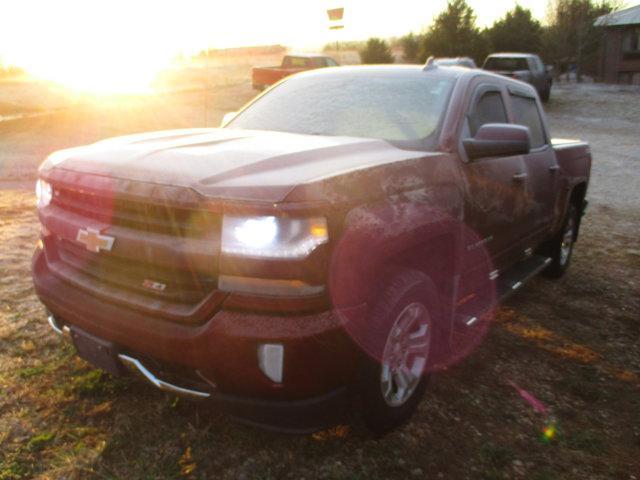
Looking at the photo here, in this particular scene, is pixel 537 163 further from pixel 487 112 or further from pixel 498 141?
pixel 498 141

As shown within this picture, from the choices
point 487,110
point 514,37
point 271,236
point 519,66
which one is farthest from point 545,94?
point 271,236

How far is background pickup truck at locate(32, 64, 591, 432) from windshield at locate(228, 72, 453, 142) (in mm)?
A: 19

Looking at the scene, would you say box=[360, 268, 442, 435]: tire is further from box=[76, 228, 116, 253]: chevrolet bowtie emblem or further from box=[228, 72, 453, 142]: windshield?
box=[76, 228, 116, 253]: chevrolet bowtie emblem

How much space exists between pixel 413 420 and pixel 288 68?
23387 mm

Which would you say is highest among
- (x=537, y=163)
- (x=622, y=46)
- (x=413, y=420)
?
(x=622, y=46)

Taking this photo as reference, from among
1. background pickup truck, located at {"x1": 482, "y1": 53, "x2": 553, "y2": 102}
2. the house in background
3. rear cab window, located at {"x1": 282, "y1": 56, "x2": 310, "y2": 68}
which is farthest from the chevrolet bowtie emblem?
the house in background

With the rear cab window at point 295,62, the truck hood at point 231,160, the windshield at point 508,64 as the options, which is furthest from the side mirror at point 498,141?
the rear cab window at point 295,62

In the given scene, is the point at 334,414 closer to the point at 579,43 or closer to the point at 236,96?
the point at 236,96

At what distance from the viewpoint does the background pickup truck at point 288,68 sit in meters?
24.2

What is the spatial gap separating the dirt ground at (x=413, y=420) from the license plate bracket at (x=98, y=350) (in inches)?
17.3

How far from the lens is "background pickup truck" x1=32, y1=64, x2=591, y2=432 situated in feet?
7.53

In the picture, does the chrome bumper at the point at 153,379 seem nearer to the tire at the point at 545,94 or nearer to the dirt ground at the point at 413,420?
the dirt ground at the point at 413,420

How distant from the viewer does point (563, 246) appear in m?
5.79

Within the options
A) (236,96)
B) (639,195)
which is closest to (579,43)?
(236,96)
